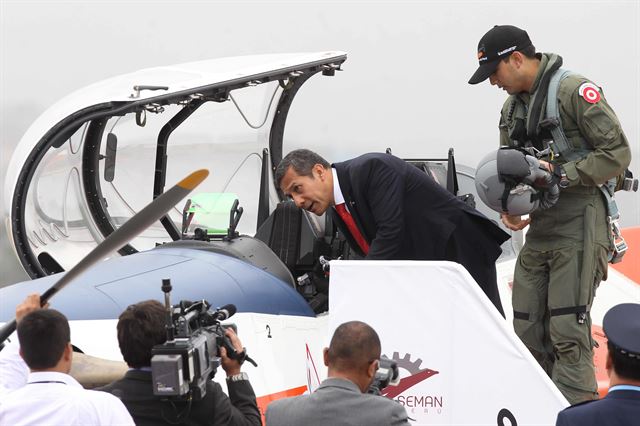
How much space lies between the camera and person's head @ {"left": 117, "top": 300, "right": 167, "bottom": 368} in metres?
2.69

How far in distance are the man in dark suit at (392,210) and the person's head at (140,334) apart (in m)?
1.52

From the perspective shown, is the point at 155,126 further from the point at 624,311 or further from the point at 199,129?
the point at 624,311

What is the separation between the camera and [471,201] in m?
5.81

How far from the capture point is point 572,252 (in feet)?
13.9

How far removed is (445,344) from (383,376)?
2.33 ft

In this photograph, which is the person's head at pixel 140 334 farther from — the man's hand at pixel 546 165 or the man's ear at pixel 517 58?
the man's ear at pixel 517 58

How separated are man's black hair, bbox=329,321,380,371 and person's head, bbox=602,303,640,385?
574 mm

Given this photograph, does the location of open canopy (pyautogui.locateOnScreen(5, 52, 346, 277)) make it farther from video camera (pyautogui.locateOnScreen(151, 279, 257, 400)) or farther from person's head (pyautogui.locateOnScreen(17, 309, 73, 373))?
person's head (pyautogui.locateOnScreen(17, 309, 73, 373))

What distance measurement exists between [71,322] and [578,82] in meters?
2.24

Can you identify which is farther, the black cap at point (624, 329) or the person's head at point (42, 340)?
the person's head at point (42, 340)

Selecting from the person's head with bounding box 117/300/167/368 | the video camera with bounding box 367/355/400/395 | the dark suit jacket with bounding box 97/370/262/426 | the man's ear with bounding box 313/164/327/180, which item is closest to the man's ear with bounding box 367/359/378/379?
the video camera with bounding box 367/355/400/395

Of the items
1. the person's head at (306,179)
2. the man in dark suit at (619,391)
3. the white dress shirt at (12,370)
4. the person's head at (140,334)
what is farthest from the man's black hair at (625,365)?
the person's head at (306,179)

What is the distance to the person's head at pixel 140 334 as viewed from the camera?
2.69 meters

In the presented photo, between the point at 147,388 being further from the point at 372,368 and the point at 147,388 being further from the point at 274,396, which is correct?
the point at 274,396
